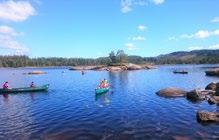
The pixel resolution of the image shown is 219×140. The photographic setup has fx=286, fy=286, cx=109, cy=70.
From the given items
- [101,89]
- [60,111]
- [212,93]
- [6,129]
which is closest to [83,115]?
[60,111]

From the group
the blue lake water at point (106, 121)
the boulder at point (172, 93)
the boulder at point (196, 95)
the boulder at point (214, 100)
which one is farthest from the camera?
the boulder at point (172, 93)

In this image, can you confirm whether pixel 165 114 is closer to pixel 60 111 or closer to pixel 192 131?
pixel 192 131

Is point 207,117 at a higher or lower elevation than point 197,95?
lower

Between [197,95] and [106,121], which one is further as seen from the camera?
[197,95]

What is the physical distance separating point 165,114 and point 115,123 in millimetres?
8204

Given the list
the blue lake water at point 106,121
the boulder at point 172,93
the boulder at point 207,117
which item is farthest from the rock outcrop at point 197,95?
the boulder at point 207,117

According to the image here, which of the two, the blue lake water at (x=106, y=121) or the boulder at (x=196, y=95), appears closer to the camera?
the blue lake water at (x=106, y=121)

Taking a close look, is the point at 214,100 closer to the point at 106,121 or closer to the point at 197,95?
the point at 197,95

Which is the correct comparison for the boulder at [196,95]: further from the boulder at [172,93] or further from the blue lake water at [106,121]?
the boulder at [172,93]

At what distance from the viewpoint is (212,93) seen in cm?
5066

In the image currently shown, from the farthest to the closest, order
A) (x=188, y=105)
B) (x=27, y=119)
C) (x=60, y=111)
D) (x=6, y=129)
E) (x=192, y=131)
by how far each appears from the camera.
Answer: (x=188, y=105)
(x=60, y=111)
(x=27, y=119)
(x=6, y=129)
(x=192, y=131)

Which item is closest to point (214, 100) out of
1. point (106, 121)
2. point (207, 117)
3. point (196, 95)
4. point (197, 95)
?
point (197, 95)

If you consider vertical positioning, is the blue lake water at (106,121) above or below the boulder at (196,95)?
below

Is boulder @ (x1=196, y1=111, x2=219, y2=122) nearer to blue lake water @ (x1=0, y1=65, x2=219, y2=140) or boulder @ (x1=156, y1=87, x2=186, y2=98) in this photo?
blue lake water @ (x1=0, y1=65, x2=219, y2=140)
